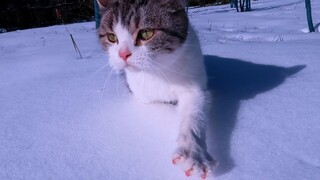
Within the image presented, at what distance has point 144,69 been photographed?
4.36 ft

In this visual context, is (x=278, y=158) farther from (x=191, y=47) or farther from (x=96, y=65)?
(x=96, y=65)

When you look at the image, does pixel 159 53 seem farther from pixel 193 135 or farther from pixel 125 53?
pixel 193 135

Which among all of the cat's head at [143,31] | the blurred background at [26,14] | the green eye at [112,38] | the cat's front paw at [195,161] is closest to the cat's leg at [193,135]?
the cat's front paw at [195,161]

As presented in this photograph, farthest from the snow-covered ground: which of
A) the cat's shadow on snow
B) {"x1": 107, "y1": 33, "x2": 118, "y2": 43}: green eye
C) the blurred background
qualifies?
the blurred background

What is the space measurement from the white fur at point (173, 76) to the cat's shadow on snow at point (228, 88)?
0.07 m

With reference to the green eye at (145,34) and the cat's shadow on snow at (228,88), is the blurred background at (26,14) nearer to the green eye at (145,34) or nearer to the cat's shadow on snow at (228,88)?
the cat's shadow on snow at (228,88)

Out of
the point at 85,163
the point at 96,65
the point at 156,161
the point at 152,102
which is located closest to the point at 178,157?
the point at 156,161

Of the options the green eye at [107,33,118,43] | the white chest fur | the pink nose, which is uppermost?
the green eye at [107,33,118,43]

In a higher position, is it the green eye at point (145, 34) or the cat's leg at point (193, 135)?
the green eye at point (145, 34)

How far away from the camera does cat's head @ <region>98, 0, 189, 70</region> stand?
51.4 inches

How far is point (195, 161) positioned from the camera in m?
0.95

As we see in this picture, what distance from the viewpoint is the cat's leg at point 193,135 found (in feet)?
3.11

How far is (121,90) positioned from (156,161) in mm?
781

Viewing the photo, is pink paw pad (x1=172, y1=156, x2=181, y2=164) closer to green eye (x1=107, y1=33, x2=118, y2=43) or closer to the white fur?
the white fur
